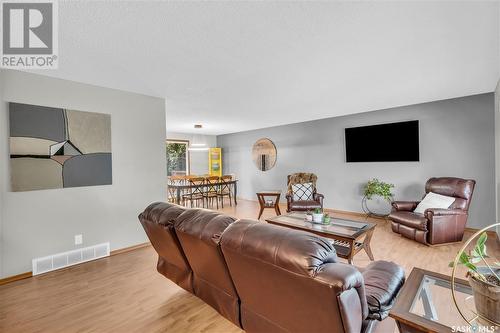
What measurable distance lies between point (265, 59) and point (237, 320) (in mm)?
2377

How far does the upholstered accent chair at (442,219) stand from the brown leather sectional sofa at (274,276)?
230 cm

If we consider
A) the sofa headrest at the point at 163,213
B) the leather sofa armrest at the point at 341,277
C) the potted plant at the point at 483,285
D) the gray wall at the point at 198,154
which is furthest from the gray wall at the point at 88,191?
the gray wall at the point at 198,154

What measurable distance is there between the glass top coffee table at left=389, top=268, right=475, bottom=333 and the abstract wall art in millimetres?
3548

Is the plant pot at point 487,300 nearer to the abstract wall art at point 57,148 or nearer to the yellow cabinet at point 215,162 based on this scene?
the abstract wall art at point 57,148

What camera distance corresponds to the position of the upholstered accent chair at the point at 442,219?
3254 mm

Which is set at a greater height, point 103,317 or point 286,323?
point 286,323

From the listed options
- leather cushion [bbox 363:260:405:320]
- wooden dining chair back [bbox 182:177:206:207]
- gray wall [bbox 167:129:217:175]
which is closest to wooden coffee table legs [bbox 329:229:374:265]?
leather cushion [bbox 363:260:405:320]

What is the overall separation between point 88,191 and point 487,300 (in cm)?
383

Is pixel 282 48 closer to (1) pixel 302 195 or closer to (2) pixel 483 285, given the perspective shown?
(2) pixel 483 285

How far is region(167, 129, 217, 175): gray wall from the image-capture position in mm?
8094

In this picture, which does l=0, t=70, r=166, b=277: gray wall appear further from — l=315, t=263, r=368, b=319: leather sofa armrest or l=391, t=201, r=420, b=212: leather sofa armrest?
l=391, t=201, r=420, b=212: leather sofa armrest

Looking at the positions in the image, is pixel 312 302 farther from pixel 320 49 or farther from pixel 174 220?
pixel 320 49

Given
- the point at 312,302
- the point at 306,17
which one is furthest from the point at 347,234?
the point at 306,17

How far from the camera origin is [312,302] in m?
1.04
